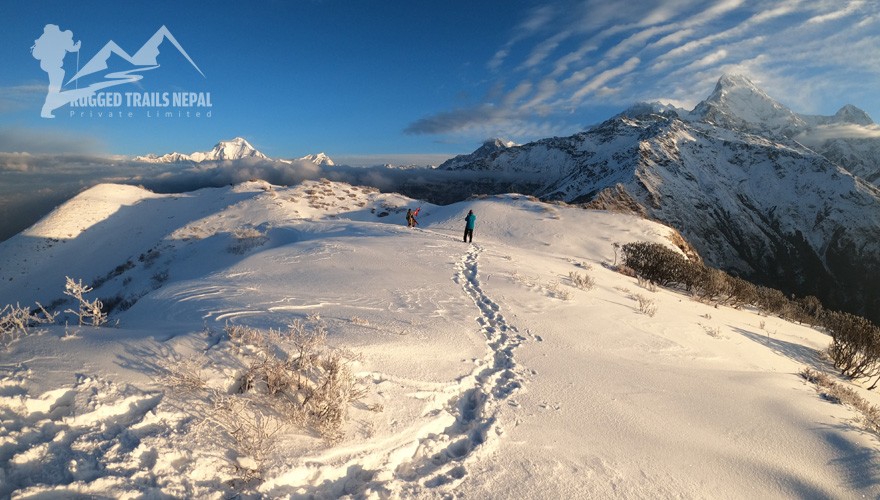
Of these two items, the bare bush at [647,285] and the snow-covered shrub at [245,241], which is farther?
the snow-covered shrub at [245,241]

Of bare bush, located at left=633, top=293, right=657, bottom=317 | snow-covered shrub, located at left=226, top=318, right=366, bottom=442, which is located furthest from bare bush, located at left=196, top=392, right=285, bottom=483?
bare bush, located at left=633, top=293, right=657, bottom=317

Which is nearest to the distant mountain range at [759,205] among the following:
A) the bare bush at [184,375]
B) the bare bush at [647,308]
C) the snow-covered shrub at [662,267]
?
the snow-covered shrub at [662,267]

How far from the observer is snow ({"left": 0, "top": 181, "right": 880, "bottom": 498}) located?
3123 mm

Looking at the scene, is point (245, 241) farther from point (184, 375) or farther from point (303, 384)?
point (303, 384)

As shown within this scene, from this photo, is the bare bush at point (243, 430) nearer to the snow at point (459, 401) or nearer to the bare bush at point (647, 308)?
the snow at point (459, 401)

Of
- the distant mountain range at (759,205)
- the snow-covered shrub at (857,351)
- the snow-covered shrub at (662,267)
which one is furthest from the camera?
the distant mountain range at (759,205)

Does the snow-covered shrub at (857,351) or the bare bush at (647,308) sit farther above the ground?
the bare bush at (647,308)

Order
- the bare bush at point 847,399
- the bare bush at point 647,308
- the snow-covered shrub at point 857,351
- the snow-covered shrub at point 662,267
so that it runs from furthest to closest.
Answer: the snow-covered shrub at point 662,267, the bare bush at point 647,308, the snow-covered shrub at point 857,351, the bare bush at point 847,399

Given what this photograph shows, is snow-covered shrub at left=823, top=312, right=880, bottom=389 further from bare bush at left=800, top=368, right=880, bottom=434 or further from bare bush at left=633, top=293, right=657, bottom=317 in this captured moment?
bare bush at left=633, top=293, right=657, bottom=317

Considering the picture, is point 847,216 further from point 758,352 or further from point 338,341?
point 338,341

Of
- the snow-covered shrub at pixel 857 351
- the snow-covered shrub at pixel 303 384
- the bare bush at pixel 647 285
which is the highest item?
the snow-covered shrub at pixel 303 384

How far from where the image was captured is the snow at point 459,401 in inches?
123

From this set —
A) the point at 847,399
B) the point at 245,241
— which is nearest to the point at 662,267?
the point at 847,399

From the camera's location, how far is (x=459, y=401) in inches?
193
